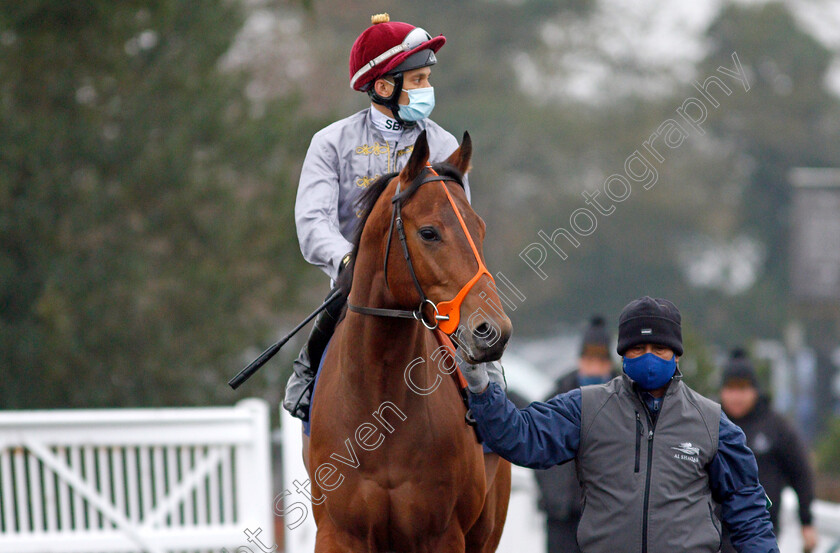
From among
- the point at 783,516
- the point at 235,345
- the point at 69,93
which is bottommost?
the point at 783,516

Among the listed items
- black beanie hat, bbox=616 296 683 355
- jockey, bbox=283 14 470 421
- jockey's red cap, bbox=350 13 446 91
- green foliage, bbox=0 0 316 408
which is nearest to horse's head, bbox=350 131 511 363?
jockey, bbox=283 14 470 421

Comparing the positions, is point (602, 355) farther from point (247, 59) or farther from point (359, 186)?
point (247, 59)

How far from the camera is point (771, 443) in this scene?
6.11 metres

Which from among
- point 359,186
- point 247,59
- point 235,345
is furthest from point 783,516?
point 247,59

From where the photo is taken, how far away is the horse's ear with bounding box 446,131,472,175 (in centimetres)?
369

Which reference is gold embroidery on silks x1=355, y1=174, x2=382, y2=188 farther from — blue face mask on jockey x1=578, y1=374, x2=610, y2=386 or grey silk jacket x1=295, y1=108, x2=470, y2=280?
blue face mask on jockey x1=578, y1=374, x2=610, y2=386

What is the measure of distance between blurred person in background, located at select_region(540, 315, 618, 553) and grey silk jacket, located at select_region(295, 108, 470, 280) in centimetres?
196

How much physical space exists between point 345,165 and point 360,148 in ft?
0.30

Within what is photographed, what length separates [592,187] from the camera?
110ft

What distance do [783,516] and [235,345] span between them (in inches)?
212

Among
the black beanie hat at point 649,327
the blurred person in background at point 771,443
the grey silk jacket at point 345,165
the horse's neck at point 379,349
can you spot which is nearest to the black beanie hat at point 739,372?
the blurred person in background at point 771,443

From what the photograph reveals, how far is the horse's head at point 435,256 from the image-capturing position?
323 cm

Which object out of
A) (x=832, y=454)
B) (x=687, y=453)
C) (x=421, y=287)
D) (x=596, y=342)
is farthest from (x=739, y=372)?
(x=832, y=454)

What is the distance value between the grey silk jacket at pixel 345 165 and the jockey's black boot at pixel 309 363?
155mm
